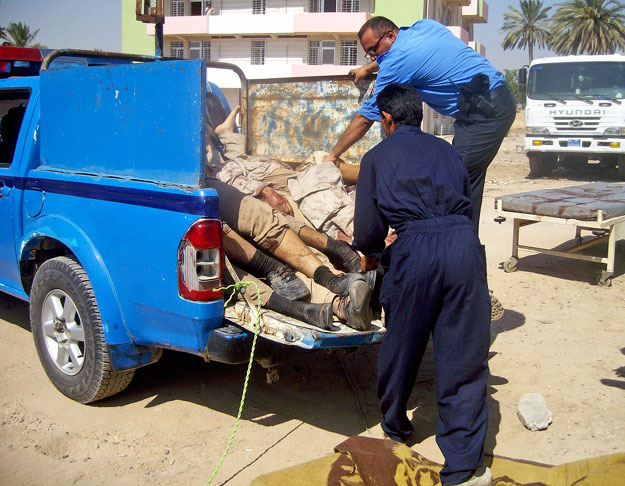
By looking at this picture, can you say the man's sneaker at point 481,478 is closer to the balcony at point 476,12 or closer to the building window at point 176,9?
the building window at point 176,9

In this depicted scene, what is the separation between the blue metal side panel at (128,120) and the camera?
3373 mm

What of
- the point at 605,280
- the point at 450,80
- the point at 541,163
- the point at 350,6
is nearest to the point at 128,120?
the point at 450,80

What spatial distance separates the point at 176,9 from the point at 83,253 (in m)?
43.7

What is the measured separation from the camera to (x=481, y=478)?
3.03 m

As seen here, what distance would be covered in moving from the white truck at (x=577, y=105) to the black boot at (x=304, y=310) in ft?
47.0

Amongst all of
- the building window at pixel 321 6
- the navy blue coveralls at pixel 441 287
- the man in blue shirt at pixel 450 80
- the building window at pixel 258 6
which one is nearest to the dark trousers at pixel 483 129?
the man in blue shirt at pixel 450 80

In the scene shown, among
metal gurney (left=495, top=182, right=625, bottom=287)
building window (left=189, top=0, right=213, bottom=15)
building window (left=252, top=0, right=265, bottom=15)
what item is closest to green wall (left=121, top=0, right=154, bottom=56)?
building window (left=189, top=0, right=213, bottom=15)

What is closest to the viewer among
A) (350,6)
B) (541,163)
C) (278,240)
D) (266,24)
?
(278,240)

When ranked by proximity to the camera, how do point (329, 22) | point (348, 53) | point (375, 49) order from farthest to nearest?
1. point (348, 53)
2. point (329, 22)
3. point (375, 49)

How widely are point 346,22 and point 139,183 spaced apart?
36.9 meters

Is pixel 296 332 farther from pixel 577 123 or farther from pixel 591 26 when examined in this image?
pixel 591 26

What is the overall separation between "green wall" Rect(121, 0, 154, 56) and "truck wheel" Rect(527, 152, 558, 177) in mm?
31526

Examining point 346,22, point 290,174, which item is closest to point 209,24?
point 346,22

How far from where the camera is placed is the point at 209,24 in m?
40.2
